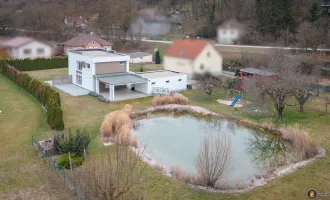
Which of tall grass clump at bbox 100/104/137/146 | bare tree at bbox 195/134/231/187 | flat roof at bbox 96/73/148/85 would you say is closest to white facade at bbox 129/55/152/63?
flat roof at bbox 96/73/148/85

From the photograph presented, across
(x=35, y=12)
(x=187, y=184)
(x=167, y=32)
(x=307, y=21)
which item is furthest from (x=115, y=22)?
(x=187, y=184)

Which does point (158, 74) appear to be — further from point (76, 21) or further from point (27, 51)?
point (76, 21)

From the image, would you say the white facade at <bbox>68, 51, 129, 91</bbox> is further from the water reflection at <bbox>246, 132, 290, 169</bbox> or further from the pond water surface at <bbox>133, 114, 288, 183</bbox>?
the water reflection at <bbox>246, 132, 290, 169</bbox>

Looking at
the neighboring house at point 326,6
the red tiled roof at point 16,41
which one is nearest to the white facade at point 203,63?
the red tiled roof at point 16,41

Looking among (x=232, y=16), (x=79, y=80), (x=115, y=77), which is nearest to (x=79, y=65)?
(x=79, y=80)

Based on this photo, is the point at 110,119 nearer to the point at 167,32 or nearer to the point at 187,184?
the point at 187,184
